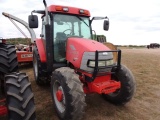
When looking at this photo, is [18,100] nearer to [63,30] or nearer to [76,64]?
[76,64]

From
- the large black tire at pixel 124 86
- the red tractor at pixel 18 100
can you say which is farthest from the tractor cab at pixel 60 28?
the red tractor at pixel 18 100

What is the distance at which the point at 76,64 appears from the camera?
4.11 meters

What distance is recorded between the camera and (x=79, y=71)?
4.19 m

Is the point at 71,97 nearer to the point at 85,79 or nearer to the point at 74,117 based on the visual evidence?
the point at 74,117

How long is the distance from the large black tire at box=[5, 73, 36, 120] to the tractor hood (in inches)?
→ 55.9

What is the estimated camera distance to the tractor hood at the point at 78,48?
3.96m

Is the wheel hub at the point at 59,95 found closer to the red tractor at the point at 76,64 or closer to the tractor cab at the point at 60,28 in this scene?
the red tractor at the point at 76,64

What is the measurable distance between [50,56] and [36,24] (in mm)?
817

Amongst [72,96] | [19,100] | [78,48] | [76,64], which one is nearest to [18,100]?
[19,100]

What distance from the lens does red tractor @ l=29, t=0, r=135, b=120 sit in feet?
11.6

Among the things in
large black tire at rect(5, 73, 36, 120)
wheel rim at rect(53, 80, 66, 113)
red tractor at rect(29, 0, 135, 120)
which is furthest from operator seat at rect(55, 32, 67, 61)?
large black tire at rect(5, 73, 36, 120)

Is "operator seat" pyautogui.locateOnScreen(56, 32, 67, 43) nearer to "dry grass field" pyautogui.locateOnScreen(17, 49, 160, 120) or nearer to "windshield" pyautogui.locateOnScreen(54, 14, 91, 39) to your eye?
"windshield" pyautogui.locateOnScreen(54, 14, 91, 39)

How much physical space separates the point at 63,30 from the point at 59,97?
5.83ft

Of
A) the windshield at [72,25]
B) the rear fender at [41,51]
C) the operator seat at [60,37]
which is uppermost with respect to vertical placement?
the windshield at [72,25]
